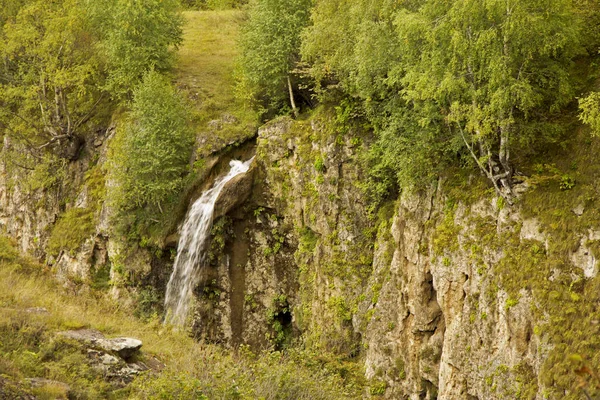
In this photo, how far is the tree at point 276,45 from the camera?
25.8m

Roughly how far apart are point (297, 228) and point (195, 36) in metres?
23.3

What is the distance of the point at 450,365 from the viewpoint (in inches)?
611

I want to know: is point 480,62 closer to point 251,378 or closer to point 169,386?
point 251,378

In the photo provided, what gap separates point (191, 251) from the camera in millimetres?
25547

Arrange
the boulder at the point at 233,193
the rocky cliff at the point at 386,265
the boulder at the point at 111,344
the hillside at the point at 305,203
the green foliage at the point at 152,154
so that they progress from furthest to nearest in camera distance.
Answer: the green foliage at the point at 152,154
the boulder at the point at 233,193
the boulder at the point at 111,344
the hillside at the point at 305,203
the rocky cliff at the point at 386,265

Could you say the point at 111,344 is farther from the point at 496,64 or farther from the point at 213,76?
the point at 213,76

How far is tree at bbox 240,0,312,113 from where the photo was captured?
25828mm

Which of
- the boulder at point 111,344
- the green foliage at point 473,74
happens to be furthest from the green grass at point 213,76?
the boulder at point 111,344

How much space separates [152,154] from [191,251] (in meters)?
4.60

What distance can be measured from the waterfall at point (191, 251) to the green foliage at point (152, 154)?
5.22 ft

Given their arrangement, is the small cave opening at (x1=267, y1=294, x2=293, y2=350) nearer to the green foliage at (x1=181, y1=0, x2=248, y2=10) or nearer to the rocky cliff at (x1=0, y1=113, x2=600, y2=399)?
the rocky cliff at (x1=0, y1=113, x2=600, y2=399)

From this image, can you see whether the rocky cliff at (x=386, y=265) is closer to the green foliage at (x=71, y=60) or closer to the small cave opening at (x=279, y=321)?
the small cave opening at (x=279, y=321)

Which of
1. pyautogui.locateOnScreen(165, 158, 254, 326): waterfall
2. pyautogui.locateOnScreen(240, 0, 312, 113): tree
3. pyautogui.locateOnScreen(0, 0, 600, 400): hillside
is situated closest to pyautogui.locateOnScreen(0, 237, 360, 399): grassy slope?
pyautogui.locateOnScreen(0, 0, 600, 400): hillside

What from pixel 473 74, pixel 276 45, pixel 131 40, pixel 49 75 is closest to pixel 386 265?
pixel 473 74
